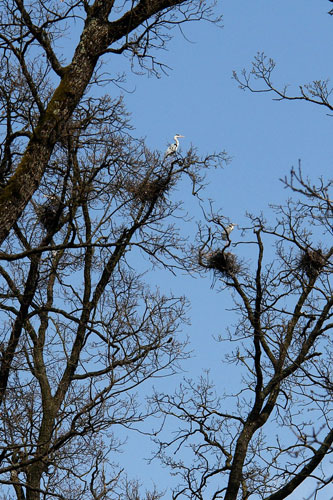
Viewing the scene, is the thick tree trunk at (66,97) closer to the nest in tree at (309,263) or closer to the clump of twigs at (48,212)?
the clump of twigs at (48,212)

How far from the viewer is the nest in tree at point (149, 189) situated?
35.9 feet

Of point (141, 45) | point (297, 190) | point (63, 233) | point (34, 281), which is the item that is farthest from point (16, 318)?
point (297, 190)

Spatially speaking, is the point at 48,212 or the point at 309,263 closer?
the point at 48,212

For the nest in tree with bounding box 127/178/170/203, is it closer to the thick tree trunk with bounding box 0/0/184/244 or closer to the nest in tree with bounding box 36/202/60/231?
the nest in tree with bounding box 36/202/60/231

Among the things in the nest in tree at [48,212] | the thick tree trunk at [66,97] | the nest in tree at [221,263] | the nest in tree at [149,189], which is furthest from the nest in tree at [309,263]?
the thick tree trunk at [66,97]

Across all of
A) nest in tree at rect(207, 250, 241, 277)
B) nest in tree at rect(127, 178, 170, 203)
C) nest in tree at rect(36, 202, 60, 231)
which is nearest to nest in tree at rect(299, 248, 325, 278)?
nest in tree at rect(207, 250, 241, 277)

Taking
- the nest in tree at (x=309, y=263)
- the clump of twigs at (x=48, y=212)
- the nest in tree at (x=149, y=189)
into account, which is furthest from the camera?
the nest in tree at (x=309, y=263)

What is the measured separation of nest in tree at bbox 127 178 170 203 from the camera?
1095 cm

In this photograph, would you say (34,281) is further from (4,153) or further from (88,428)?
(88,428)

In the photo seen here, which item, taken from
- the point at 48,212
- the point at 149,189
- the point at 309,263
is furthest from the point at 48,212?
the point at 309,263

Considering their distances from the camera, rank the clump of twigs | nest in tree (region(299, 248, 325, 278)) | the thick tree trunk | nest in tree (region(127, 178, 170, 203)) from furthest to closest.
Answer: nest in tree (region(299, 248, 325, 278)) < the clump of twigs < nest in tree (region(127, 178, 170, 203)) < the thick tree trunk

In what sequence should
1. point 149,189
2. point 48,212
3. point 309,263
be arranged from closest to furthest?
point 149,189
point 48,212
point 309,263

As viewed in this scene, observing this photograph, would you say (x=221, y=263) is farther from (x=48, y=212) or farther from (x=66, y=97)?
(x=66, y=97)

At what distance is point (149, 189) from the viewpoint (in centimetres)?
1161
